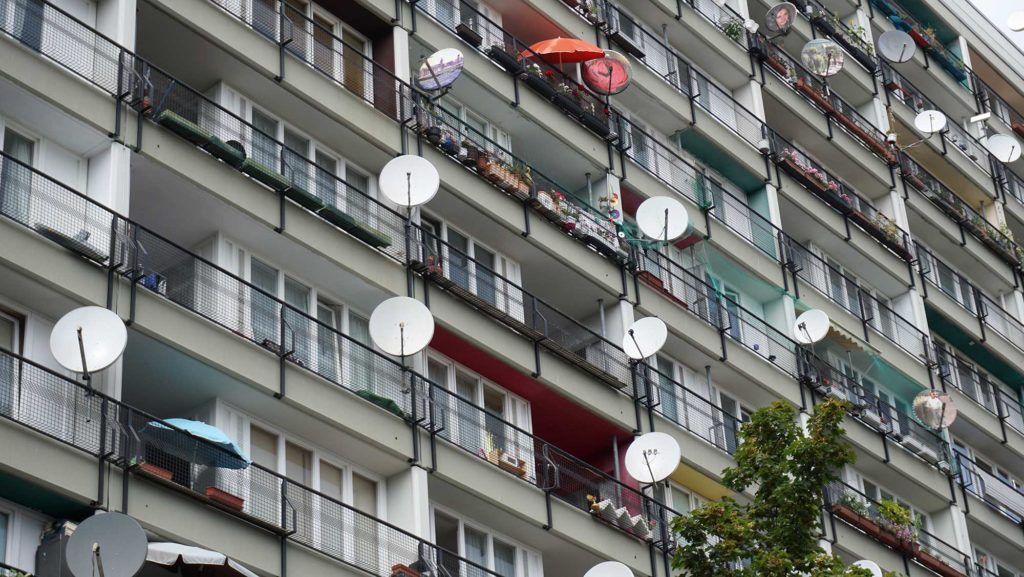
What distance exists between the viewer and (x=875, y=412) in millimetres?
52031

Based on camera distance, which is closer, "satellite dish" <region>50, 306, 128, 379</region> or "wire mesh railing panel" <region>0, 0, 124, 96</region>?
"satellite dish" <region>50, 306, 128, 379</region>

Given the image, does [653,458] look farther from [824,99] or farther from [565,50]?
[824,99]

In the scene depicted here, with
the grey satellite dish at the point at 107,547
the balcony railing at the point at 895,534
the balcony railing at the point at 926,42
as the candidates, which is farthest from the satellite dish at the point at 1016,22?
the grey satellite dish at the point at 107,547

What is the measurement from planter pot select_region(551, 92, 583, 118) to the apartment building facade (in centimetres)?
8

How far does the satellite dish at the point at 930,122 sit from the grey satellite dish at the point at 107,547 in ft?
136

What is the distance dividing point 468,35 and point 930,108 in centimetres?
2803

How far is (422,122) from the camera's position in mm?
41625

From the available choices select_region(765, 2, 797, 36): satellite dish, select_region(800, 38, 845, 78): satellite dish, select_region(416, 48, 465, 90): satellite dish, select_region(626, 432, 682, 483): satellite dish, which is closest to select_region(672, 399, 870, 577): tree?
select_region(626, 432, 682, 483): satellite dish

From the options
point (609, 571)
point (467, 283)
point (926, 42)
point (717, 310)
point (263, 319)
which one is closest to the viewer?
point (263, 319)

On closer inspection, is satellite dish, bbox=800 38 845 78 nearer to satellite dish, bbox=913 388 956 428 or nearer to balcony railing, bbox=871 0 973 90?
balcony railing, bbox=871 0 973 90

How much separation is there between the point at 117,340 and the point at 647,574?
14.6 meters

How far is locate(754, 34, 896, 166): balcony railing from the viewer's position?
189 feet

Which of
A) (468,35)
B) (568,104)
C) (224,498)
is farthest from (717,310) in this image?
(224,498)

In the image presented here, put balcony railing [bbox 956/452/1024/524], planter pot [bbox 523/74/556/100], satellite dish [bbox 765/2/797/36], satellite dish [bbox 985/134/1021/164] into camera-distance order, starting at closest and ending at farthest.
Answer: planter pot [bbox 523/74/556/100]
balcony railing [bbox 956/452/1024/524]
satellite dish [bbox 765/2/797/36]
satellite dish [bbox 985/134/1021/164]
